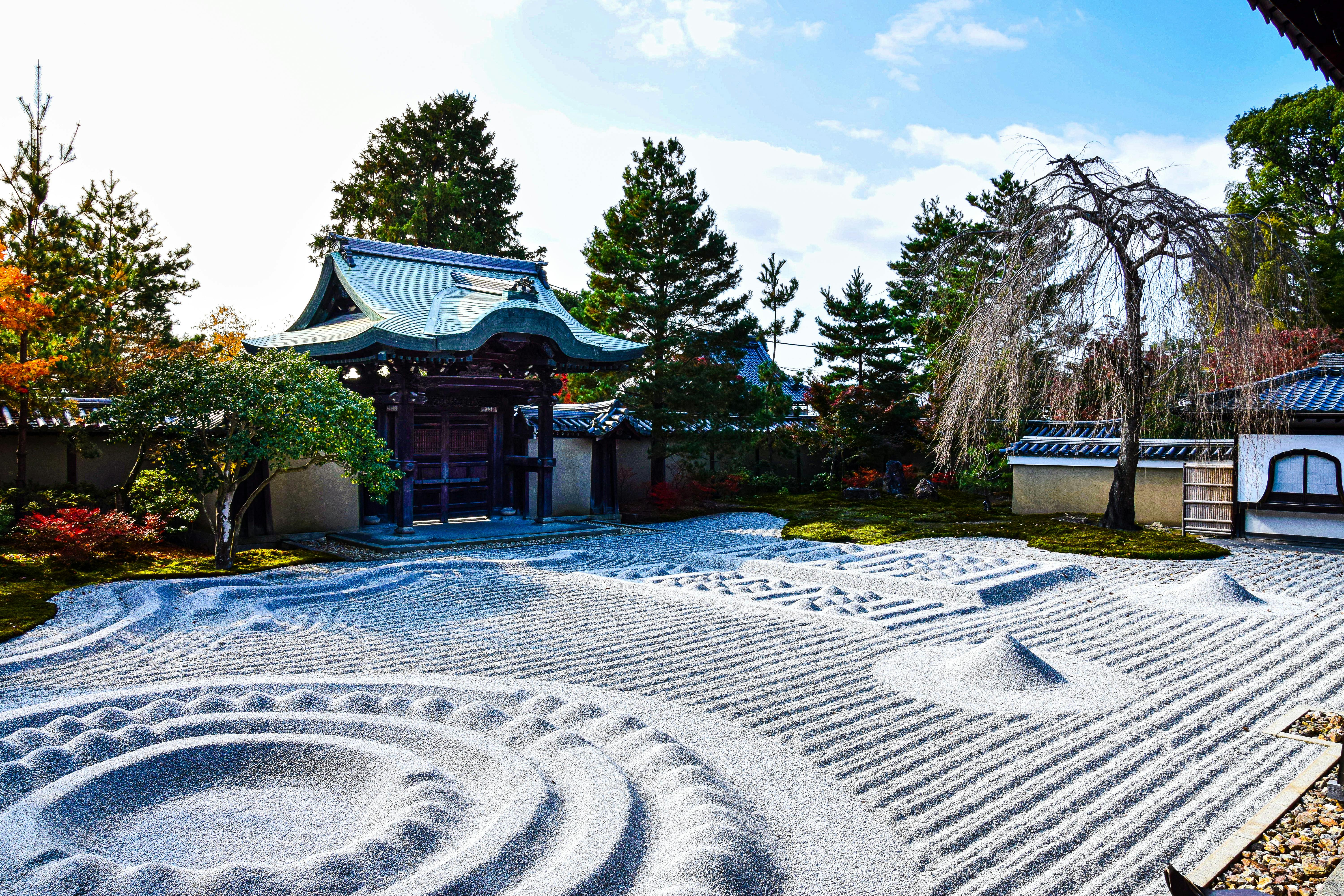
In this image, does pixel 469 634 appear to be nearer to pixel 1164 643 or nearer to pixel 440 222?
pixel 1164 643

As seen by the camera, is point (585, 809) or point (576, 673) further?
point (576, 673)

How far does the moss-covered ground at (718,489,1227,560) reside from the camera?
11734mm

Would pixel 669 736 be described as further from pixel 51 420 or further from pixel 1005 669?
pixel 51 420

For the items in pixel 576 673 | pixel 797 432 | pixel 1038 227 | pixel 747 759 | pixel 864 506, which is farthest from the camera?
pixel 797 432

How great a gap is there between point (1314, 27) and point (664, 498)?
14867 mm

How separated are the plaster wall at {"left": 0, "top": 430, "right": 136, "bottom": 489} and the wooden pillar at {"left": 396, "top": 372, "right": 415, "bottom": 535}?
3.68 metres

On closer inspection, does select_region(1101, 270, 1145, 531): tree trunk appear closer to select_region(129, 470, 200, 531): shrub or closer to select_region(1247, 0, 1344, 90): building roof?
select_region(1247, 0, 1344, 90): building roof

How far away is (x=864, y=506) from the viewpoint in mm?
18672

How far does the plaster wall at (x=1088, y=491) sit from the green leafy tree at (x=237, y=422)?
12909 mm

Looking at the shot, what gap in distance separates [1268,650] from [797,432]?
1520 cm

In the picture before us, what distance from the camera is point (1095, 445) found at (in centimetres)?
1689

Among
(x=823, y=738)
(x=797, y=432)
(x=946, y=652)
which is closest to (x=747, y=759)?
(x=823, y=738)

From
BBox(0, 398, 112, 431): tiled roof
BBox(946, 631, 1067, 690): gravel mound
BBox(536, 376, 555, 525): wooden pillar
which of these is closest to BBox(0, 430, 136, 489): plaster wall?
BBox(0, 398, 112, 431): tiled roof

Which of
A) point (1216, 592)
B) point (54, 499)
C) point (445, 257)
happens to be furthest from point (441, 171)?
point (1216, 592)
